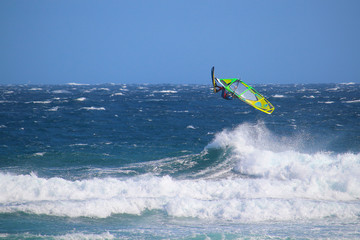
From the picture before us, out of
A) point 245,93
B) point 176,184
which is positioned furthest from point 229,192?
point 245,93

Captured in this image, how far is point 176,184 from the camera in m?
15.1

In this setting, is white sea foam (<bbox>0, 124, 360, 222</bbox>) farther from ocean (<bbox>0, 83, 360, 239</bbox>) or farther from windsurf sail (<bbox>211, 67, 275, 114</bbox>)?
windsurf sail (<bbox>211, 67, 275, 114</bbox>)

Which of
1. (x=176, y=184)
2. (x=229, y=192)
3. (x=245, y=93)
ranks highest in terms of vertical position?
(x=245, y=93)

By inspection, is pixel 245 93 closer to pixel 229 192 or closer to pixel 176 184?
pixel 229 192

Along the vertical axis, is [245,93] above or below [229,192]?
above

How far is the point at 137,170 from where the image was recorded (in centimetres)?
1730

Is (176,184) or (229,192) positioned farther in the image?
(176,184)

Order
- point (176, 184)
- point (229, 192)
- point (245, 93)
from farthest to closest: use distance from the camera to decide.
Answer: point (245, 93) < point (176, 184) < point (229, 192)

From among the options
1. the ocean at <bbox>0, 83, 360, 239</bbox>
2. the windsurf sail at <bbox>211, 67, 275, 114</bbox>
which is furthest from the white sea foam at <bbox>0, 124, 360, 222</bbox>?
the windsurf sail at <bbox>211, 67, 275, 114</bbox>

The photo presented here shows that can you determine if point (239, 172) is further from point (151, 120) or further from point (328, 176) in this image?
point (151, 120)

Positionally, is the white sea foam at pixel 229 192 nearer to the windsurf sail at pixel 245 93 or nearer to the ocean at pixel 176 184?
the ocean at pixel 176 184

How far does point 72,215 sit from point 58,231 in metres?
1.29

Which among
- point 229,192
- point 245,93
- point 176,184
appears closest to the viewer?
point 229,192

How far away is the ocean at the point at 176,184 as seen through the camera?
11164 mm
